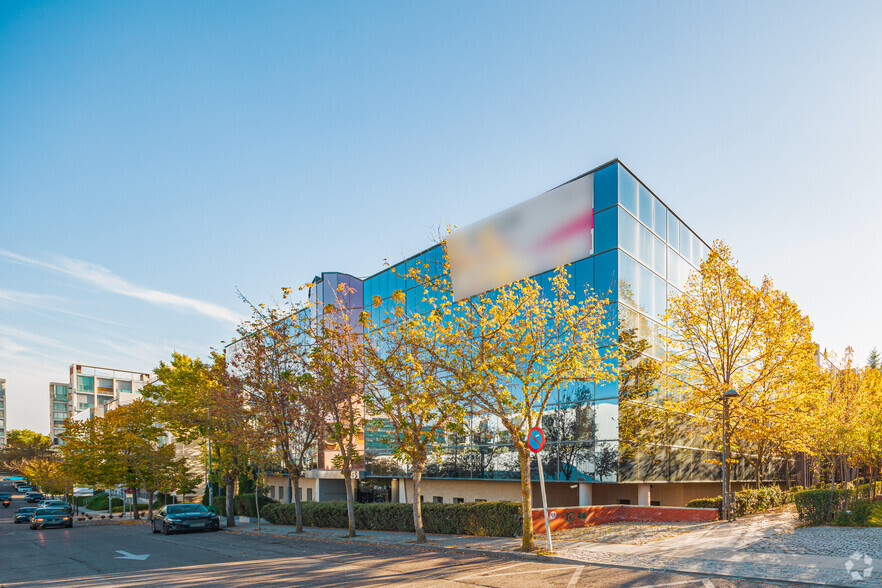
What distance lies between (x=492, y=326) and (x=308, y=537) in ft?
38.2

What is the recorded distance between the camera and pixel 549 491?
26984 mm

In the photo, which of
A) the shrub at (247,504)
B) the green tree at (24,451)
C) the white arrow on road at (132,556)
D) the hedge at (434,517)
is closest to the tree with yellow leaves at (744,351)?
the hedge at (434,517)

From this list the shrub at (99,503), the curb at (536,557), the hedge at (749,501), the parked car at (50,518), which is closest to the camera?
the curb at (536,557)

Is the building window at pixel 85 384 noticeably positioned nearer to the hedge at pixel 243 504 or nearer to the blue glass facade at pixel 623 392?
the hedge at pixel 243 504

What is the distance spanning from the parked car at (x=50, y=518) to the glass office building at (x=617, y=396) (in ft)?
75.3

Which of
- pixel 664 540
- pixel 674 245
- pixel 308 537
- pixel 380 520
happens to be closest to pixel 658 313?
pixel 674 245

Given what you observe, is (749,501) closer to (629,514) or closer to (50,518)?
(629,514)

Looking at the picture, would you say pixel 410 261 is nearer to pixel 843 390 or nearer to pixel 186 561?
pixel 186 561

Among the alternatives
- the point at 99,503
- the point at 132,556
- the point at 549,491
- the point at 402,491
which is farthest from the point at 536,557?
the point at 99,503

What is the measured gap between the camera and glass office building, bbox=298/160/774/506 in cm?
2389

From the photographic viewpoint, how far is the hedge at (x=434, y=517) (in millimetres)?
18281

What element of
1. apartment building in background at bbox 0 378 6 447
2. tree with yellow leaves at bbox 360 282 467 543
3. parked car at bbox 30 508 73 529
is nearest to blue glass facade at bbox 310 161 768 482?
tree with yellow leaves at bbox 360 282 467 543

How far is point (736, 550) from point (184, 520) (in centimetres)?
2110

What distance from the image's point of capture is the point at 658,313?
27141mm
